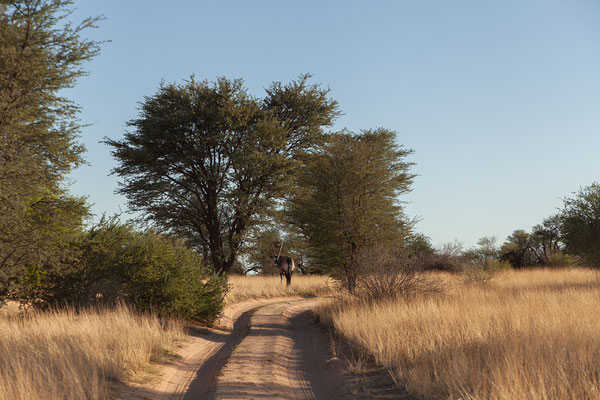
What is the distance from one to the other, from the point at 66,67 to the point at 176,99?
11.5m

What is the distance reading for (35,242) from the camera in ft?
45.2

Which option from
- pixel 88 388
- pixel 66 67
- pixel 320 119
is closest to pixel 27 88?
pixel 66 67

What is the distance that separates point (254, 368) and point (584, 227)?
23478 millimetres

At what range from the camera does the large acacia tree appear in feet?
84.0

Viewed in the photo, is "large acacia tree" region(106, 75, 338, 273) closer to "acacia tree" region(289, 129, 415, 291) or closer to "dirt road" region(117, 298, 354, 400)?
"acacia tree" region(289, 129, 415, 291)

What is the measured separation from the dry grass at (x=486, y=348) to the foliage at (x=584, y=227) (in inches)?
555

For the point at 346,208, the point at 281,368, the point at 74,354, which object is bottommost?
the point at 281,368

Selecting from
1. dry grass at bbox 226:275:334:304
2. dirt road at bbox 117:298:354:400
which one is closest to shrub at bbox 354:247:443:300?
dirt road at bbox 117:298:354:400

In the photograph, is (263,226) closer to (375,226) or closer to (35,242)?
(375,226)

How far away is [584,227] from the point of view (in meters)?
26.2

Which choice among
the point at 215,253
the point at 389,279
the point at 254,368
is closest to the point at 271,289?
the point at 215,253

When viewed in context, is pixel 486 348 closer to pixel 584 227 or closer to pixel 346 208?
pixel 346 208

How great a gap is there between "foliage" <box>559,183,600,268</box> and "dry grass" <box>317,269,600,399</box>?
555 inches

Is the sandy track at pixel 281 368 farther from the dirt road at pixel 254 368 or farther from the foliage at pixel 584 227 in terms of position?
the foliage at pixel 584 227
